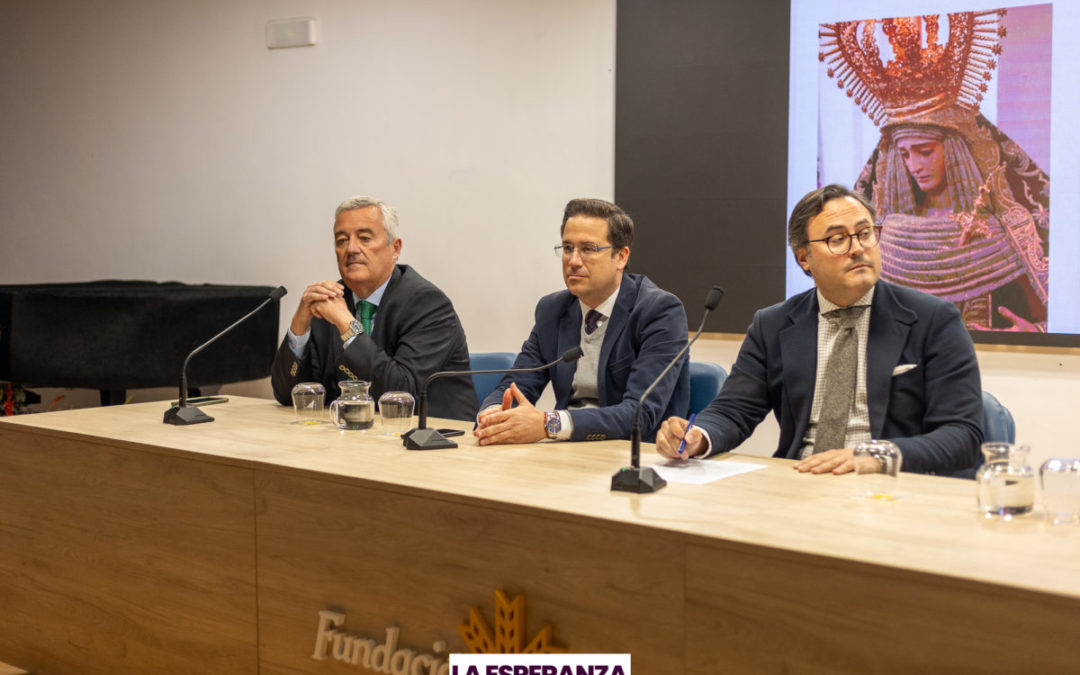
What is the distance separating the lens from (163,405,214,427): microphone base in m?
2.68

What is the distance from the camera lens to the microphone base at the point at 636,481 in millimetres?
1814

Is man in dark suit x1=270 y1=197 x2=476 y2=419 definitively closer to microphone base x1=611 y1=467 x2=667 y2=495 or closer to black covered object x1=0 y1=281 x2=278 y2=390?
black covered object x1=0 y1=281 x2=278 y2=390

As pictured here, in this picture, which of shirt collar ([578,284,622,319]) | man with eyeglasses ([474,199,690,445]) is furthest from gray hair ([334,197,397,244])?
shirt collar ([578,284,622,319])

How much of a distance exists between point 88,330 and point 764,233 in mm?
2617

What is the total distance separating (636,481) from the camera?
1.82 m

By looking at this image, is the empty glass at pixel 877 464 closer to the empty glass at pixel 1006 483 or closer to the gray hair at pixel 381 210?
the empty glass at pixel 1006 483

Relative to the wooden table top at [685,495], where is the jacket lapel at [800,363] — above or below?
above

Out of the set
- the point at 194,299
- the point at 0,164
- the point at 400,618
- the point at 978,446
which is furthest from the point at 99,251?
the point at 978,446

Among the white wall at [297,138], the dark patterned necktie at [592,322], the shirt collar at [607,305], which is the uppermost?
the white wall at [297,138]

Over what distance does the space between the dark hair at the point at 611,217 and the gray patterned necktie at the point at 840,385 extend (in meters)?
0.76

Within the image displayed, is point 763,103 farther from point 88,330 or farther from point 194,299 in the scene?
point 88,330

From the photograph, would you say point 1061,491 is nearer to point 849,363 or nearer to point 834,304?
point 849,363

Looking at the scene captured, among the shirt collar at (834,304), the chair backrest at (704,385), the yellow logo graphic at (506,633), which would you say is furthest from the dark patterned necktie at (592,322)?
the yellow logo graphic at (506,633)

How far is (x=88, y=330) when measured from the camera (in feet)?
12.7
